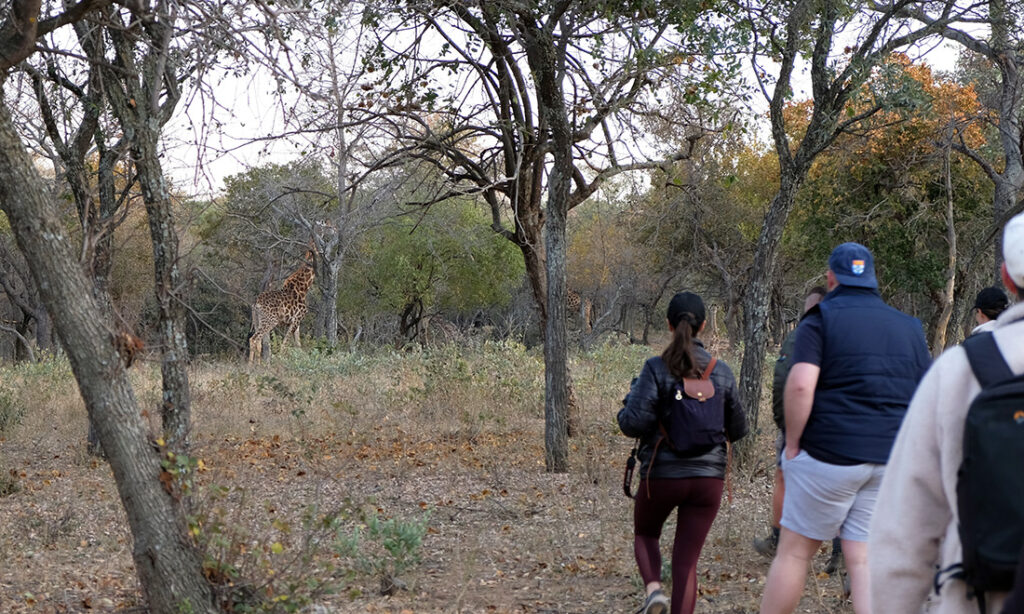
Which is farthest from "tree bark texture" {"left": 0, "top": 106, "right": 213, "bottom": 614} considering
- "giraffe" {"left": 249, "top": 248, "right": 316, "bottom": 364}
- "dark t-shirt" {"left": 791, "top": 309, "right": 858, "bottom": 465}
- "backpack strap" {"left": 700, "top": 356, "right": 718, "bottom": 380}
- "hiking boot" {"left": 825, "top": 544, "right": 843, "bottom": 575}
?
"giraffe" {"left": 249, "top": 248, "right": 316, "bottom": 364}

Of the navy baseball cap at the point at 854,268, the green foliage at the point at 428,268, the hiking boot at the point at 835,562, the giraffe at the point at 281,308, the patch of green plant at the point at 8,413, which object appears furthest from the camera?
the green foliage at the point at 428,268

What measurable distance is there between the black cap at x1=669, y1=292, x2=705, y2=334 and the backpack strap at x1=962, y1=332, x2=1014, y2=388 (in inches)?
112

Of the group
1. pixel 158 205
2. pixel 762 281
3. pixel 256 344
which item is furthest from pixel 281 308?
pixel 762 281

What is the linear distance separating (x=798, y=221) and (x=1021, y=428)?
22396 millimetres

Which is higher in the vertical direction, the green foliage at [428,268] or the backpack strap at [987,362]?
the green foliage at [428,268]

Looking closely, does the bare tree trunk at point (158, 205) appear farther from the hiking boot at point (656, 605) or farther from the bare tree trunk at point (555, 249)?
the hiking boot at point (656, 605)

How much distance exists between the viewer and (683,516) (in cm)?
486

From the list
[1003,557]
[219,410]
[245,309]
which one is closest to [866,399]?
[1003,557]

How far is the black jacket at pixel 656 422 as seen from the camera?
185 inches

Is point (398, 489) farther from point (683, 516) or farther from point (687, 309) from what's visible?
point (687, 309)

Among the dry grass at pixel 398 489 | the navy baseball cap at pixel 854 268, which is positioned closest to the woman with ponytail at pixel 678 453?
the navy baseball cap at pixel 854 268

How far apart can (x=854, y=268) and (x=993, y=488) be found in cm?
274

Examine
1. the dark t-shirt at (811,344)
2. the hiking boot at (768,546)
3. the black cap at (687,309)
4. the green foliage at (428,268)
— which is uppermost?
the green foliage at (428,268)

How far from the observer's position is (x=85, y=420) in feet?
42.9
